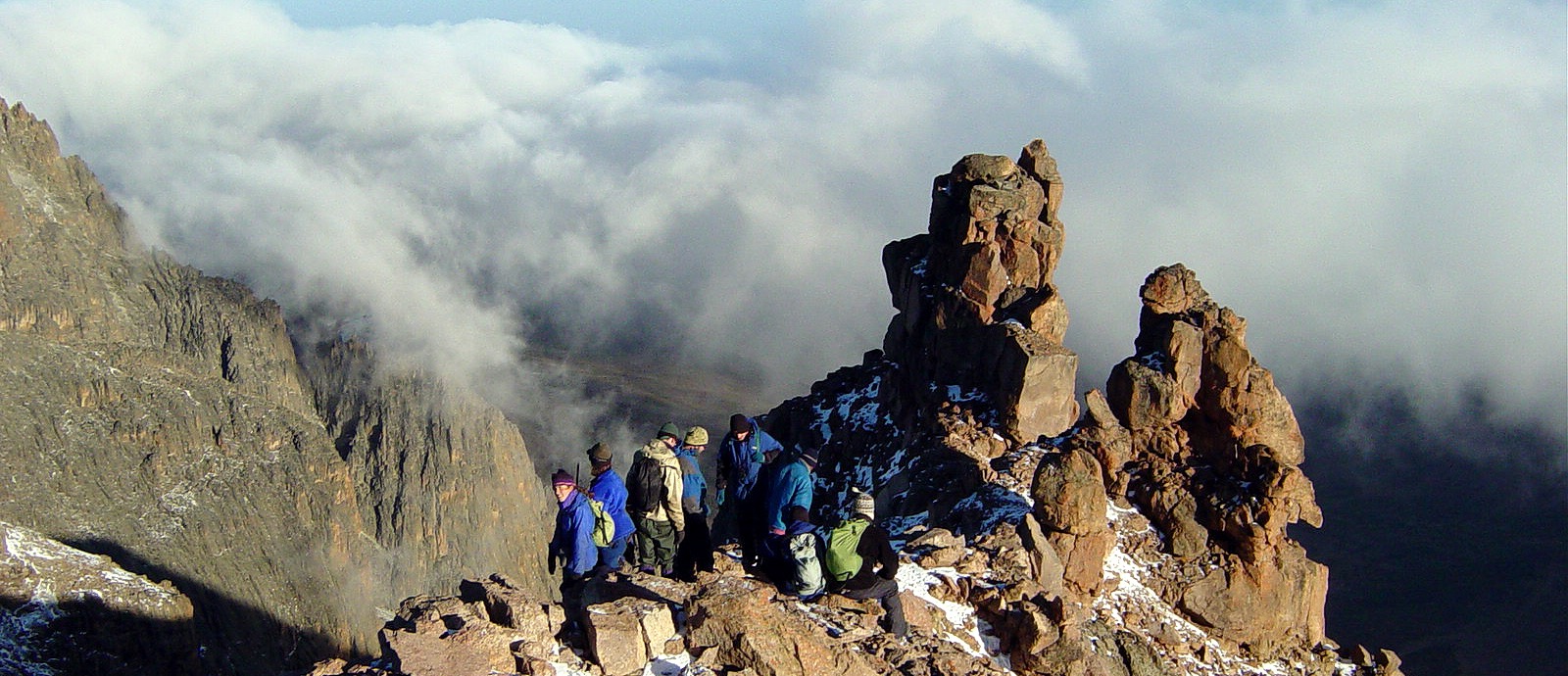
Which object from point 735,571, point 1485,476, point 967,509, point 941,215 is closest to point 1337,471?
point 1485,476

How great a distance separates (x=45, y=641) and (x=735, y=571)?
71.9 meters

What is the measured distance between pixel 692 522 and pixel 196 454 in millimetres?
146581

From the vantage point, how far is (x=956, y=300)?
4638 centimetres

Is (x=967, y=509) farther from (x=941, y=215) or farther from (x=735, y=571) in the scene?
(x=941, y=215)

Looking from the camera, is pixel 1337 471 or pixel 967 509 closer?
pixel 967 509

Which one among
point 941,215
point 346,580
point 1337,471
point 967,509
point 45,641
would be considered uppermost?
point 1337,471

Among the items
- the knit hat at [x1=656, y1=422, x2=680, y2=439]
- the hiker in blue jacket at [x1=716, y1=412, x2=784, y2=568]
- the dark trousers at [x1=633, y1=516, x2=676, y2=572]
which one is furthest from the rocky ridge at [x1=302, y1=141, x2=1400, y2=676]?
the knit hat at [x1=656, y1=422, x2=680, y2=439]

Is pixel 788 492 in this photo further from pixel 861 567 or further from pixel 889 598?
pixel 889 598

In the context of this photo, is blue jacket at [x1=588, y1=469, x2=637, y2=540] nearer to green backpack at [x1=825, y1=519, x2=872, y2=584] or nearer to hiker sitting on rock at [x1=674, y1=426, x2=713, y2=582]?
hiker sitting on rock at [x1=674, y1=426, x2=713, y2=582]

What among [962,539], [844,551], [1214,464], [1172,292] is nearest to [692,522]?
[844,551]

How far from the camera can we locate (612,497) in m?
21.4

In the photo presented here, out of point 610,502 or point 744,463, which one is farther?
point 744,463

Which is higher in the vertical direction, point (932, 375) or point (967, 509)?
point (932, 375)

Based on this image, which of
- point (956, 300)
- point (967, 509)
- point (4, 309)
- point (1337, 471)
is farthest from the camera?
point (1337, 471)
